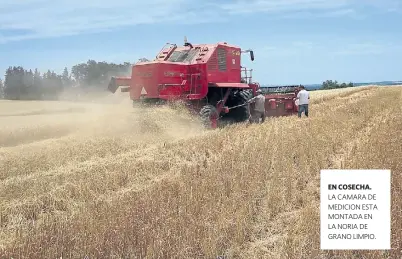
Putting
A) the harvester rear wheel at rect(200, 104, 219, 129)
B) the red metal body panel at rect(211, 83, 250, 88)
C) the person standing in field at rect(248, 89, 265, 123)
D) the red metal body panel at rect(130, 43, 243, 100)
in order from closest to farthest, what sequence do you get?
the red metal body panel at rect(130, 43, 243, 100) < the harvester rear wheel at rect(200, 104, 219, 129) < the red metal body panel at rect(211, 83, 250, 88) < the person standing in field at rect(248, 89, 265, 123)

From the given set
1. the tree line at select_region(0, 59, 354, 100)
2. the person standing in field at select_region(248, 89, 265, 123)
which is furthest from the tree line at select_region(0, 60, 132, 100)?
the person standing in field at select_region(248, 89, 265, 123)

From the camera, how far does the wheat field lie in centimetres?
384

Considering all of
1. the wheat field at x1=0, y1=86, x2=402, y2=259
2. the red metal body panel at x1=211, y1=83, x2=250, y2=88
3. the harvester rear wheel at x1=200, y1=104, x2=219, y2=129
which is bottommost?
the wheat field at x1=0, y1=86, x2=402, y2=259

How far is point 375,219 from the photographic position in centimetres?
376

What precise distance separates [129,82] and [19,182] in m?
5.99

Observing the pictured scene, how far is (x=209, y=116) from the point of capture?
37.4 feet

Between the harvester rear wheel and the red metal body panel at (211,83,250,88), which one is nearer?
the harvester rear wheel

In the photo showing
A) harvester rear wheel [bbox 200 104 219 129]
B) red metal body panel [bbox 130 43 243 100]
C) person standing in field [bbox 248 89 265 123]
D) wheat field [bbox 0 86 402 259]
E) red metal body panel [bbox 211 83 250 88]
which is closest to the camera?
wheat field [bbox 0 86 402 259]

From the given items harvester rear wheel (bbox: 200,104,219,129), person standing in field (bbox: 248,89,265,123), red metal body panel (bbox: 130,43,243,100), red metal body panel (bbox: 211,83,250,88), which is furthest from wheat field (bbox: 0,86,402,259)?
person standing in field (bbox: 248,89,265,123)

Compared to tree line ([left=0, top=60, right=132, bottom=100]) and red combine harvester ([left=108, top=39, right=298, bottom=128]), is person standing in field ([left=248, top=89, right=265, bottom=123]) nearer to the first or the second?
red combine harvester ([left=108, top=39, right=298, bottom=128])

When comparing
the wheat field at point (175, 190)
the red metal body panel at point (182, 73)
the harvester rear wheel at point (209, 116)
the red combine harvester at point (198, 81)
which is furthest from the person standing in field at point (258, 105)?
the wheat field at point (175, 190)

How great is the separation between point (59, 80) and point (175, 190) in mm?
17651

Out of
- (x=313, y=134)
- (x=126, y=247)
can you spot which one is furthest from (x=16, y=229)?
(x=313, y=134)

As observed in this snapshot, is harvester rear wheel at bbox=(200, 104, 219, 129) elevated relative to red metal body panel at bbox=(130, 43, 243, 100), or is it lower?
lower
